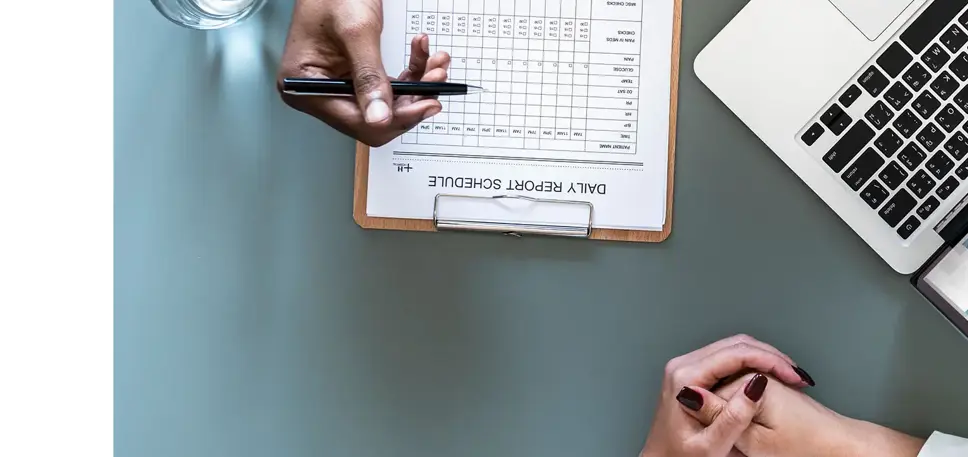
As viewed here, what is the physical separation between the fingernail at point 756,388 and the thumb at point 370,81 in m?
0.36

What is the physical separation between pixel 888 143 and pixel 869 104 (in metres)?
0.04

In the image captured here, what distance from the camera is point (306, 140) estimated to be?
60cm

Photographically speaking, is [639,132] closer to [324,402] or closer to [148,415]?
[324,402]

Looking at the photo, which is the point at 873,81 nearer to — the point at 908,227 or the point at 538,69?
→ the point at 908,227

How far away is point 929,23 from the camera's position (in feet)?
1.82

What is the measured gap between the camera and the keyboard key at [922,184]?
1.82 feet

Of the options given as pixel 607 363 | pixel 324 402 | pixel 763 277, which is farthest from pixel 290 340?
pixel 763 277

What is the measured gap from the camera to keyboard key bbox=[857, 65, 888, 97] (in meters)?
0.56

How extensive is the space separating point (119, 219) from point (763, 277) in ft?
1.92

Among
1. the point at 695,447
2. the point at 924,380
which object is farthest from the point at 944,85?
the point at 695,447

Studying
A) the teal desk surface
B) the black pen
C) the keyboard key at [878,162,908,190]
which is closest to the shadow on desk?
the teal desk surface

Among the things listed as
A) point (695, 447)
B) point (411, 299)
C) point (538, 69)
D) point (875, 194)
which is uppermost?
point (538, 69)

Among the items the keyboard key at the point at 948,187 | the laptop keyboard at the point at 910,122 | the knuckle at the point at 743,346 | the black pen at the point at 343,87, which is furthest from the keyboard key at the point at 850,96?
the black pen at the point at 343,87

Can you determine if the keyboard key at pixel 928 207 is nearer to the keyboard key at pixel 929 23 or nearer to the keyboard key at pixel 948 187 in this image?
the keyboard key at pixel 948 187
